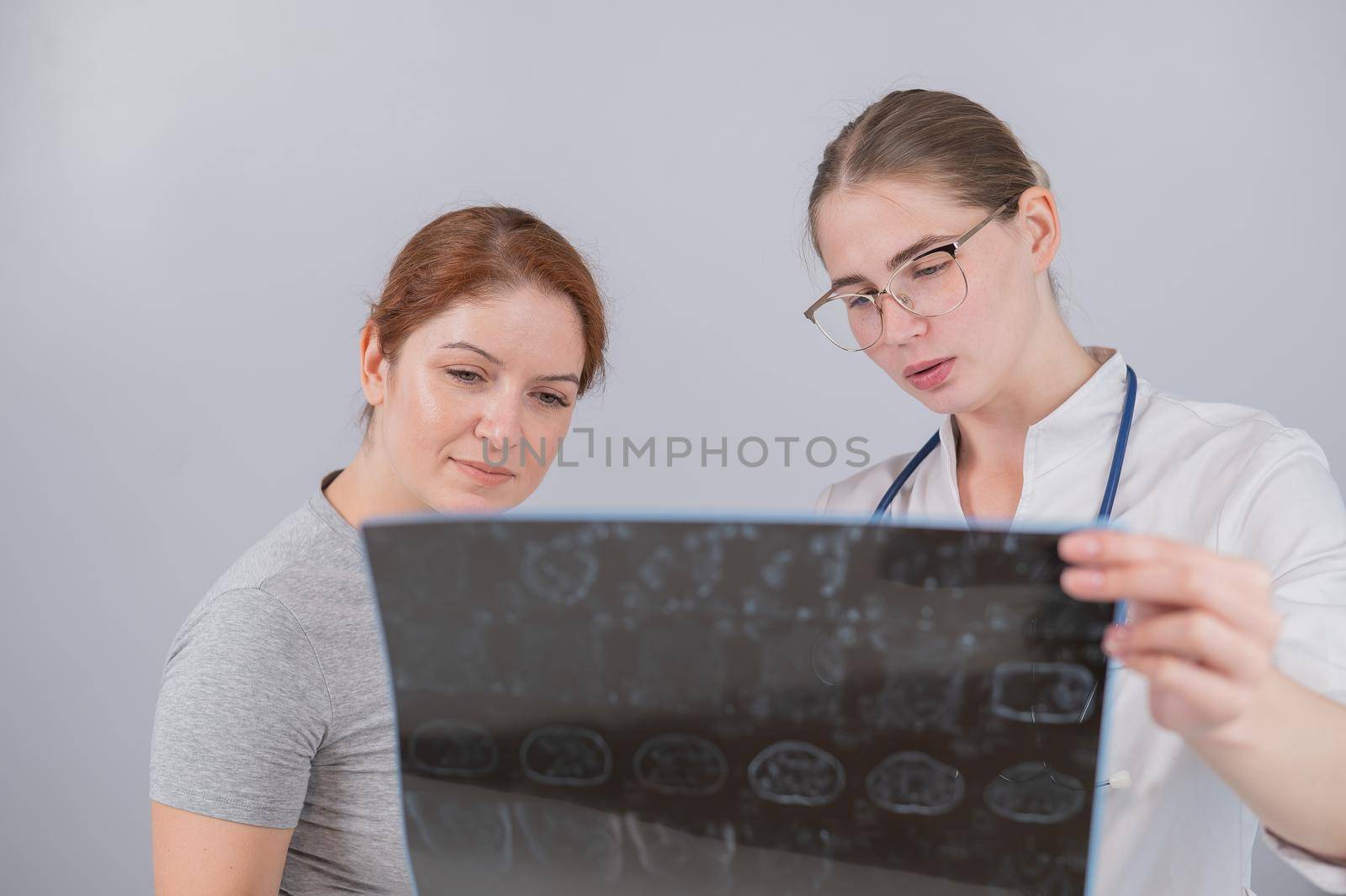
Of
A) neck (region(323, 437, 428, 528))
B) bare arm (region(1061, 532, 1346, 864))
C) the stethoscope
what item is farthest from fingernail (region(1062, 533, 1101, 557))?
neck (region(323, 437, 428, 528))

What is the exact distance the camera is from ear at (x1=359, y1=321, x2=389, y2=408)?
1.10m

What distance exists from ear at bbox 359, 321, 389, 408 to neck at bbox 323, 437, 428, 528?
56mm

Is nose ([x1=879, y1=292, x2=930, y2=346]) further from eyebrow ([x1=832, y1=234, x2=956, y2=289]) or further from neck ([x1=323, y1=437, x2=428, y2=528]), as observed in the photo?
neck ([x1=323, y1=437, x2=428, y2=528])

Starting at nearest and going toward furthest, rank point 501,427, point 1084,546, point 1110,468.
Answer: point 1084,546 < point 501,427 < point 1110,468

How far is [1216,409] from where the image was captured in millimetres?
1102

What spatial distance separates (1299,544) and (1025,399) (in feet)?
1.11

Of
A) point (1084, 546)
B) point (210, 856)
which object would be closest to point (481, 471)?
point (210, 856)

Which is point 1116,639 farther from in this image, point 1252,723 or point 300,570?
point 300,570

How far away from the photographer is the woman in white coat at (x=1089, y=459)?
0.69m

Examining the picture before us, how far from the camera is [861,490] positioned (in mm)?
1312

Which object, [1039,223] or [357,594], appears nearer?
[357,594]

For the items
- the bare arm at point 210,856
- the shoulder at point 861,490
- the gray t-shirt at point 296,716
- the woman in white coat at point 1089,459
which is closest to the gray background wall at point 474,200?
the shoulder at point 861,490

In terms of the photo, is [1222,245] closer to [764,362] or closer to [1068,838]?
[764,362]

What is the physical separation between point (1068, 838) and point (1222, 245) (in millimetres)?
1686
